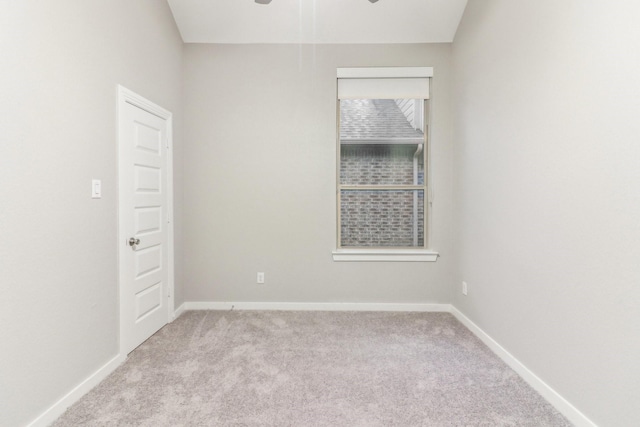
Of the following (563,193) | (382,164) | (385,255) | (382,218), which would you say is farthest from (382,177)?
(563,193)

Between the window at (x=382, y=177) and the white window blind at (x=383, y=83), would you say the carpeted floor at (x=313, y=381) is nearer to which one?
the window at (x=382, y=177)

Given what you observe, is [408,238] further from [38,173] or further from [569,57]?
[38,173]

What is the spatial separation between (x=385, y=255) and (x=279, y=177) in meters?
1.41

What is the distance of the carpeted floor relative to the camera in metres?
1.78

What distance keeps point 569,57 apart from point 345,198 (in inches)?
87.0

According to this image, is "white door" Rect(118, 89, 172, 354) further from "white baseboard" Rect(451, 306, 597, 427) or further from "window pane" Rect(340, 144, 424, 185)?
"white baseboard" Rect(451, 306, 597, 427)

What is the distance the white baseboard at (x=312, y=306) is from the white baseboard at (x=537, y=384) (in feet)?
2.06

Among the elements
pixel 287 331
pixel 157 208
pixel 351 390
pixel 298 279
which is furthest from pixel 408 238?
pixel 157 208

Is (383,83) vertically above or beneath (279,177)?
above

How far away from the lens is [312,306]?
3.51 m

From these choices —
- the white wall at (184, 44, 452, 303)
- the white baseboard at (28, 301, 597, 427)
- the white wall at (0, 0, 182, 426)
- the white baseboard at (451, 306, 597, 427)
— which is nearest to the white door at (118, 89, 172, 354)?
the white wall at (0, 0, 182, 426)

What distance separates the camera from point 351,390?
2.02 meters

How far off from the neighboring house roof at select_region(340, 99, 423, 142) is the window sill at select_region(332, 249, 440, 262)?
4.02ft

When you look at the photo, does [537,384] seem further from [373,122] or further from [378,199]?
[373,122]
